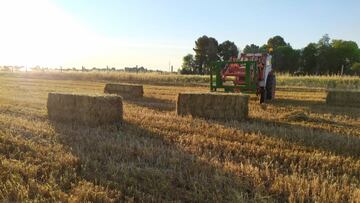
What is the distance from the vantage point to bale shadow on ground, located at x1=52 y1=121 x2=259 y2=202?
16.8 feet

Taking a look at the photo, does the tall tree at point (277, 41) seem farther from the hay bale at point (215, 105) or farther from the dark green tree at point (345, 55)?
the hay bale at point (215, 105)

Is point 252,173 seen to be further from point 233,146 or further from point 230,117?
point 230,117

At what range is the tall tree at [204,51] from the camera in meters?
68.5

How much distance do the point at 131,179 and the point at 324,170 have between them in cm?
278

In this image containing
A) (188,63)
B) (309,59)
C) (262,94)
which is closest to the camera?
(262,94)

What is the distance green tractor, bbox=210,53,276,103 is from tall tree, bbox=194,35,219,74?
51719mm

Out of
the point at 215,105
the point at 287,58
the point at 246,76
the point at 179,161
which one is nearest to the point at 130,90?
the point at 246,76

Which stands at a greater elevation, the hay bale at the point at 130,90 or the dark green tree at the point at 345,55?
the dark green tree at the point at 345,55

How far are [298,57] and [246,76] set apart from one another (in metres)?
51.2

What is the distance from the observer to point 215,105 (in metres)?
11.5

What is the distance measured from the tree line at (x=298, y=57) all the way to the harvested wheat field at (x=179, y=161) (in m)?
46.1

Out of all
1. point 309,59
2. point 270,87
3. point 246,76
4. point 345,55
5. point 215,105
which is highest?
point 345,55

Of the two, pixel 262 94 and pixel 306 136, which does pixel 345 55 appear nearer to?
pixel 262 94

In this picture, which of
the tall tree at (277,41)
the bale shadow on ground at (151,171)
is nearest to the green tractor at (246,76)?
the bale shadow on ground at (151,171)
